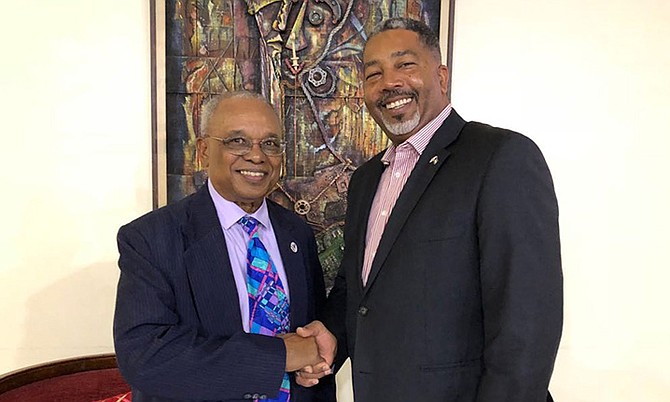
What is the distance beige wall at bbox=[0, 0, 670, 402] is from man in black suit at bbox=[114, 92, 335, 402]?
2.30 ft

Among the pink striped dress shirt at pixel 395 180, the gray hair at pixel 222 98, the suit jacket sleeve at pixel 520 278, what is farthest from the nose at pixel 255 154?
the suit jacket sleeve at pixel 520 278

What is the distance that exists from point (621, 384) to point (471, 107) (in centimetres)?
140

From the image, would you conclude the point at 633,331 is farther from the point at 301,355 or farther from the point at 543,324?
the point at 301,355

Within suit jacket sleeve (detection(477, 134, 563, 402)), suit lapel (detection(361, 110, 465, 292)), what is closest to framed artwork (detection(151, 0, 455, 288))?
suit lapel (detection(361, 110, 465, 292))

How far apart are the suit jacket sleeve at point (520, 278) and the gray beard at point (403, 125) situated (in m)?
0.32

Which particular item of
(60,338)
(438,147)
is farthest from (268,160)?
(60,338)

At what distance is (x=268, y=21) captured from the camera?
206 centimetres

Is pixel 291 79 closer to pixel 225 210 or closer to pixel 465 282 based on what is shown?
pixel 225 210

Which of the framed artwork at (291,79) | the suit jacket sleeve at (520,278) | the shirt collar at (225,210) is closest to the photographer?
the suit jacket sleeve at (520,278)

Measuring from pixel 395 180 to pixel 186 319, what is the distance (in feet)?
2.34

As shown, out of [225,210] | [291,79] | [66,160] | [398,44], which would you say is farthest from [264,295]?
[66,160]

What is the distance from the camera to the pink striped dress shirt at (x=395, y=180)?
1.47m

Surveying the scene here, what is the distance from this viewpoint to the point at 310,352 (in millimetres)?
1491

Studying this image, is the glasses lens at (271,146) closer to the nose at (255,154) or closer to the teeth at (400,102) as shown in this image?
the nose at (255,154)
